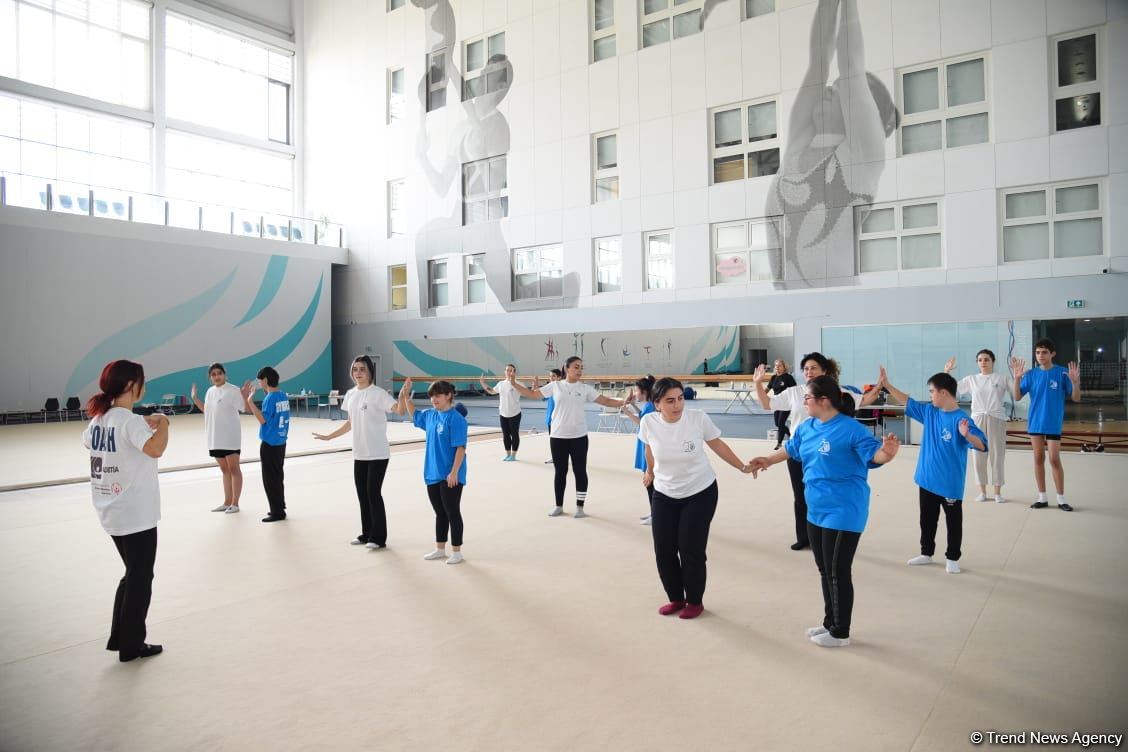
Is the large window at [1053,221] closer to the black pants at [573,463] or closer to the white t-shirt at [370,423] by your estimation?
the black pants at [573,463]

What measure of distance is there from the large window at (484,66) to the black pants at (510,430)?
14385mm

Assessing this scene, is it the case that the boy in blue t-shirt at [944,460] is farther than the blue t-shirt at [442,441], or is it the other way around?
the blue t-shirt at [442,441]

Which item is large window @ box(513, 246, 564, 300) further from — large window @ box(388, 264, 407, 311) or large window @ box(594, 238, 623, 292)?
large window @ box(388, 264, 407, 311)

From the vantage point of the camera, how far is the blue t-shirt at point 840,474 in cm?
427

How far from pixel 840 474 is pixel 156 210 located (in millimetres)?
26084

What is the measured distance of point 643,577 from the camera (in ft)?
19.2

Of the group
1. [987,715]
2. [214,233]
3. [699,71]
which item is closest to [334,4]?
[214,233]

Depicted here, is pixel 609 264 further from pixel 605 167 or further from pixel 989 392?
pixel 989 392

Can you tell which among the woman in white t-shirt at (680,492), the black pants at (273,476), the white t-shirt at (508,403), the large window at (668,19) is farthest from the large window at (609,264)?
the woman in white t-shirt at (680,492)

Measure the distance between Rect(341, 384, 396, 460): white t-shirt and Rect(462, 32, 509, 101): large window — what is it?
1903 centimetres

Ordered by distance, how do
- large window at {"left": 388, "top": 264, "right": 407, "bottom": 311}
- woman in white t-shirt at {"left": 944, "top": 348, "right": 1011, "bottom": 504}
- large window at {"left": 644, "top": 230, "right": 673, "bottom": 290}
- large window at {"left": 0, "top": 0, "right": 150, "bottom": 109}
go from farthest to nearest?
large window at {"left": 388, "top": 264, "right": 407, "bottom": 311} → large window at {"left": 0, "top": 0, "right": 150, "bottom": 109} → large window at {"left": 644, "top": 230, "right": 673, "bottom": 290} → woman in white t-shirt at {"left": 944, "top": 348, "right": 1011, "bottom": 504}

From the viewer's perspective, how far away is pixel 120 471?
166 inches

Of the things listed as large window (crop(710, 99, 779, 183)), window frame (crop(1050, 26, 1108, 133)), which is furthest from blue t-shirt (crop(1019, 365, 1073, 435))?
large window (crop(710, 99, 779, 183))

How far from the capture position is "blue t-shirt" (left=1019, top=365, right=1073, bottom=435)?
849 cm
